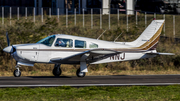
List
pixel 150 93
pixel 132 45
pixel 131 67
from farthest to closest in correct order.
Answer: pixel 131 67, pixel 132 45, pixel 150 93

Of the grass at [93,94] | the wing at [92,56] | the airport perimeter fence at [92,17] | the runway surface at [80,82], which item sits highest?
the airport perimeter fence at [92,17]

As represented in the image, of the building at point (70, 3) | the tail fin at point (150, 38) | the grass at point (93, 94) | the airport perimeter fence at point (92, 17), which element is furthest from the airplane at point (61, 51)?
the building at point (70, 3)

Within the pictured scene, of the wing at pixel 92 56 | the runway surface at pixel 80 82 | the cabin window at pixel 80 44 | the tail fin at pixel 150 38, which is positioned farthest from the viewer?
the tail fin at pixel 150 38

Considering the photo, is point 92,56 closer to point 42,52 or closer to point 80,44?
point 80,44

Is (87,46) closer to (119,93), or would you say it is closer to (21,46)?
(21,46)

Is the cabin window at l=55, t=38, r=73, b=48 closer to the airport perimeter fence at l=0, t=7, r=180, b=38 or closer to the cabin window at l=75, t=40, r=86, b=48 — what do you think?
the cabin window at l=75, t=40, r=86, b=48

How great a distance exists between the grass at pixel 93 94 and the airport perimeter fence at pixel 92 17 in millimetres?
17662

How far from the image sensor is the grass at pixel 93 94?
8.91m

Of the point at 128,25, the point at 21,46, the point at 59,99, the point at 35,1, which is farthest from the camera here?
the point at 35,1

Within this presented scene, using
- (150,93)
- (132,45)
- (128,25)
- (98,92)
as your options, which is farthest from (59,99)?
(128,25)

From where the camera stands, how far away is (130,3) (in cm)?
3941

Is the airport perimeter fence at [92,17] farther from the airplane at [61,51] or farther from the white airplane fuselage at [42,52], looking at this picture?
the white airplane fuselage at [42,52]

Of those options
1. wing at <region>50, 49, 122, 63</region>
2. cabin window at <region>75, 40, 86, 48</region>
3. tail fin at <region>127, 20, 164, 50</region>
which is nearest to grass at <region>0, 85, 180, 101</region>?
wing at <region>50, 49, 122, 63</region>

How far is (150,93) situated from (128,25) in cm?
1903
